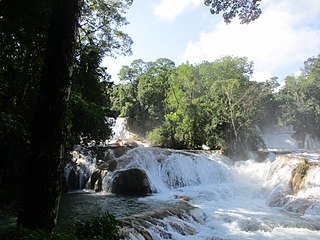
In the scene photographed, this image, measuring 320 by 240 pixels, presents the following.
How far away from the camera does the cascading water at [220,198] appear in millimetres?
9062

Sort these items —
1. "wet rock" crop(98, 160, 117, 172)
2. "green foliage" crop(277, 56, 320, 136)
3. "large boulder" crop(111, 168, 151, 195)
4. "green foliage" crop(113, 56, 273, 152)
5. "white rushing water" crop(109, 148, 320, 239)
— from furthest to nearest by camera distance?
1. "green foliage" crop(277, 56, 320, 136)
2. "green foliage" crop(113, 56, 273, 152)
3. "wet rock" crop(98, 160, 117, 172)
4. "large boulder" crop(111, 168, 151, 195)
5. "white rushing water" crop(109, 148, 320, 239)

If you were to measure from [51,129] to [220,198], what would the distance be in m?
12.3

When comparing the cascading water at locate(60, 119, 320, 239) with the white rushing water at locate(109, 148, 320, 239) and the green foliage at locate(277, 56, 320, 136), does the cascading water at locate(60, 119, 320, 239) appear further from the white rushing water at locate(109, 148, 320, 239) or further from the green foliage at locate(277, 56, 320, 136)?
the green foliage at locate(277, 56, 320, 136)

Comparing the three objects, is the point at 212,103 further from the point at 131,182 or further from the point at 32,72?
the point at 32,72

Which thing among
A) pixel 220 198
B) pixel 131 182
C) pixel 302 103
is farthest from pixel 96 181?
pixel 302 103

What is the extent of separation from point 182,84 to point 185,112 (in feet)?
13.4

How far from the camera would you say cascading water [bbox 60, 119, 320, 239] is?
9062 millimetres

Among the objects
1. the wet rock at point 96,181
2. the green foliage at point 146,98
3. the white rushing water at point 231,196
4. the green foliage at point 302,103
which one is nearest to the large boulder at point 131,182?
the white rushing water at point 231,196

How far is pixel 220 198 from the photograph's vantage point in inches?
581

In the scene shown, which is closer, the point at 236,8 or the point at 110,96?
the point at 236,8

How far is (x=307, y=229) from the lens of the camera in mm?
9531

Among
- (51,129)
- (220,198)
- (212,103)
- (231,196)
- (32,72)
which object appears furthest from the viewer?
(212,103)

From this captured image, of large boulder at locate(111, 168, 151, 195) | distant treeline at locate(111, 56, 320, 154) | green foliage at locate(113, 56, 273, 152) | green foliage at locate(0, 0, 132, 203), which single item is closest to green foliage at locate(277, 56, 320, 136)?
distant treeline at locate(111, 56, 320, 154)

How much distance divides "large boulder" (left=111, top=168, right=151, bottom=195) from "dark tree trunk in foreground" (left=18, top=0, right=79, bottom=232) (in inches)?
466
